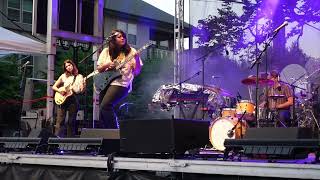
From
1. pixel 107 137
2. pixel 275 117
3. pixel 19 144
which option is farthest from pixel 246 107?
pixel 19 144

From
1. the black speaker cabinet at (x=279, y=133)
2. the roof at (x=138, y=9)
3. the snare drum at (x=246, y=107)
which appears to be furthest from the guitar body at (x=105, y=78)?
the roof at (x=138, y=9)

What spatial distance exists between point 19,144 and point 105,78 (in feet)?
5.20

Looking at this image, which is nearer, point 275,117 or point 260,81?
point 275,117

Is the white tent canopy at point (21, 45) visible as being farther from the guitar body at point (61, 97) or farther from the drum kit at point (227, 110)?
the drum kit at point (227, 110)

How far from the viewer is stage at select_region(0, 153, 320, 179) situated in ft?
10.7

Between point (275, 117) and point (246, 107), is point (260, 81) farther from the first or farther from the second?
point (275, 117)

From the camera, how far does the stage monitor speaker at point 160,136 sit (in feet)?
12.9

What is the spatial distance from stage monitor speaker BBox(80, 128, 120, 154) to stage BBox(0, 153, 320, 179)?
0.26 meters

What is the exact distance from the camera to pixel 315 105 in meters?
9.55

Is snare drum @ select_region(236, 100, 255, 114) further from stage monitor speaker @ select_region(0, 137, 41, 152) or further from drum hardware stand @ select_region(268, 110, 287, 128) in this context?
stage monitor speaker @ select_region(0, 137, 41, 152)

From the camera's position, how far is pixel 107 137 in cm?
478

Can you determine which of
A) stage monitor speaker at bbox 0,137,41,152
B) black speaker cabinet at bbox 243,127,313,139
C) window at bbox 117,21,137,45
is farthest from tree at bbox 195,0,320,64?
window at bbox 117,21,137,45

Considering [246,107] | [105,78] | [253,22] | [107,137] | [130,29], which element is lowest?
[107,137]

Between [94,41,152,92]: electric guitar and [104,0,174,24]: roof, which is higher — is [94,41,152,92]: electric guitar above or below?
below
